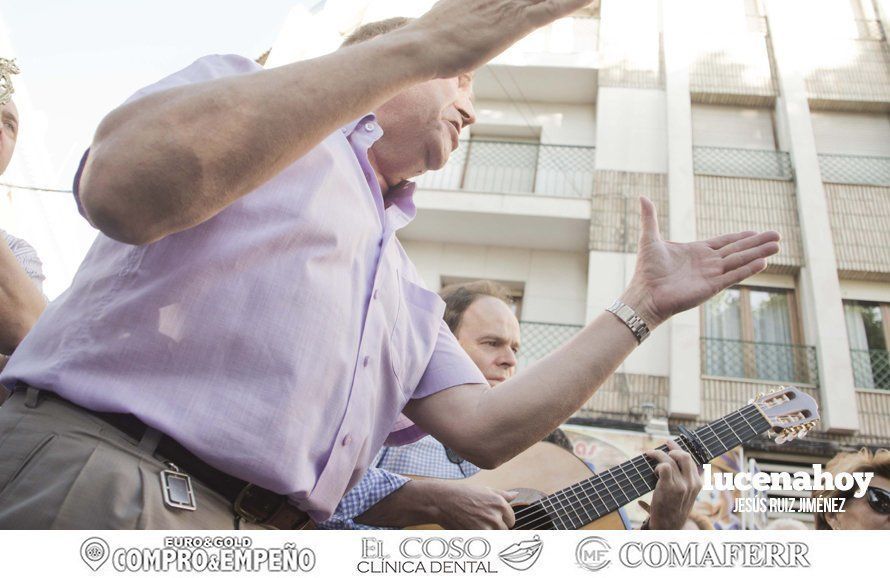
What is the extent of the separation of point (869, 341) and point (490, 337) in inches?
352

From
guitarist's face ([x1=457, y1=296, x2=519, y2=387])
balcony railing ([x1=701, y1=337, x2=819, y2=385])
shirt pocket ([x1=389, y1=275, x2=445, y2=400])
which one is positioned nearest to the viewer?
shirt pocket ([x1=389, y1=275, x2=445, y2=400])

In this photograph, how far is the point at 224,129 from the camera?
38.1 inches

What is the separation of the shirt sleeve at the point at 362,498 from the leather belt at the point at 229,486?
Result: 902 mm

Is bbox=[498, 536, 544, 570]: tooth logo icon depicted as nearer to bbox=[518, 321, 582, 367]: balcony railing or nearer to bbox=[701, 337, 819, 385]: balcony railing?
bbox=[518, 321, 582, 367]: balcony railing

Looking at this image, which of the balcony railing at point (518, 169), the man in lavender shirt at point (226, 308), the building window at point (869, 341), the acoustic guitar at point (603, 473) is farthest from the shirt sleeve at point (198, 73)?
the balcony railing at point (518, 169)

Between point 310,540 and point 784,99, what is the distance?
1303cm

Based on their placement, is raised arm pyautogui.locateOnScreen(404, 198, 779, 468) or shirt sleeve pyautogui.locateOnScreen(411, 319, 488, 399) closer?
raised arm pyautogui.locateOnScreen(404, 198, 779, 468)

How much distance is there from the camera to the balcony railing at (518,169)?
12352mm

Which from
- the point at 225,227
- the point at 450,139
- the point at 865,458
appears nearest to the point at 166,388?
the point at 225,227

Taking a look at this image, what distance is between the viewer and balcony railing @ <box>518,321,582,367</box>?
35.0 feet

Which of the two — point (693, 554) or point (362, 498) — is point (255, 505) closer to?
point (693, 554)

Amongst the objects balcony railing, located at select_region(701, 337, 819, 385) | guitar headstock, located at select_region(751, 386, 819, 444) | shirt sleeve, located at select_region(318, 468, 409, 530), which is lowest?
shirt sleeve, located at select_region(318, 468, 409, 530)

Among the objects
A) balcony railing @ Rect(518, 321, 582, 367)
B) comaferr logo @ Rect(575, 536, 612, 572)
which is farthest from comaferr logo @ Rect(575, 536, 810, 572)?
balcony railing @ Rect(518, 321, 582, 367)

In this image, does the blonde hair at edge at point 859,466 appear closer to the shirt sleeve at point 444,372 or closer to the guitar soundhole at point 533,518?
the guitar soundhole at point 533,518
